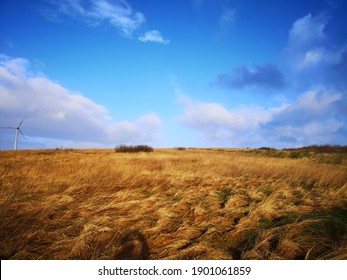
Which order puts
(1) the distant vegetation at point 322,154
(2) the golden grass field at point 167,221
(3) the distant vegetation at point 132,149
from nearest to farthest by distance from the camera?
(2) the golden grass field at point 167,221, (1) the distant vegetation at point 322,154, (3) the distant vegetation at point 132,149

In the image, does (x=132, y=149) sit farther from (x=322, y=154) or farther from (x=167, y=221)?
(x=167, y=221)

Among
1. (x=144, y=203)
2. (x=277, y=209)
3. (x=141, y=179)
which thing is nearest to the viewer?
(x=277, y=209)

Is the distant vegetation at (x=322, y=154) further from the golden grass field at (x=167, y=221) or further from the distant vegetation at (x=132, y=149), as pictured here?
the distant vegetation at (x=132, y=149)

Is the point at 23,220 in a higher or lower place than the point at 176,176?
lower

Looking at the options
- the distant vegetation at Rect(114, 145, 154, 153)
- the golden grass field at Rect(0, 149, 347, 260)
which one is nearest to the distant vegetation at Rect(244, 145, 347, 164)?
the golden grass field at Rect(0, 149, 347, 260)

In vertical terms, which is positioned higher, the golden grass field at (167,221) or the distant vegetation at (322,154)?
the distant vegetation at (322,154)

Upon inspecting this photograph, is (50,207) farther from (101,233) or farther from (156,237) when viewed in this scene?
(156,237)

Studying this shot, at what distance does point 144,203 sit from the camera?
6.49 metres

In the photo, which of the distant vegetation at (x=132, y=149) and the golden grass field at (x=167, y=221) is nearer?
Answer: the golden grass field at (x=167, y=221)

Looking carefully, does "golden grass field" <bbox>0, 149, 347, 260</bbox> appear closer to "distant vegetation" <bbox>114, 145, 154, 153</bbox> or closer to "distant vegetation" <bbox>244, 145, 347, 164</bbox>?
"distant vegetation" <bbox>244, 145, 347, 164</bbox>

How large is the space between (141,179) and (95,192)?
221 cm

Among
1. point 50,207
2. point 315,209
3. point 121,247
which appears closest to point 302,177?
point 315,209

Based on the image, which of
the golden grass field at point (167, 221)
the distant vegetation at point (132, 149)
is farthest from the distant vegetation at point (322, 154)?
the distant vegetation at point (132, 149)

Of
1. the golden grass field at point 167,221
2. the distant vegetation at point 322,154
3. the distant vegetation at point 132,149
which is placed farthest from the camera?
the distant vegetation at point 132,149
